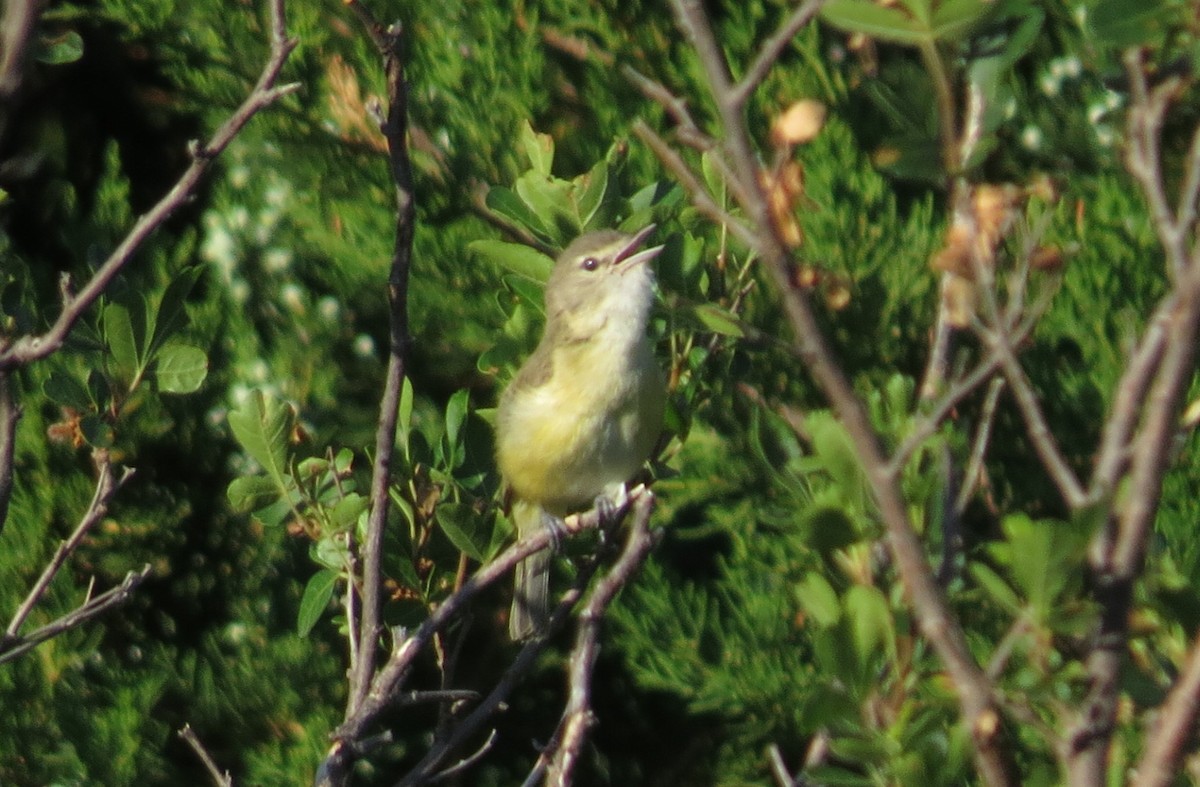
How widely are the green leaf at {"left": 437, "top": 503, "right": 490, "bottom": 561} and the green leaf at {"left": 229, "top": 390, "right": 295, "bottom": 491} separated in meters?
0.23

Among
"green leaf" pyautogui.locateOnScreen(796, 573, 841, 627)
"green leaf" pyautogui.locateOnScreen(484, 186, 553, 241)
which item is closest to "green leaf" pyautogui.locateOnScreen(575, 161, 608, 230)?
"green leaf" pyautogui.locateOnScreen(484, 186, 553, 241)

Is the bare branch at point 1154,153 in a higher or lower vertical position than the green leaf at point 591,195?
higher

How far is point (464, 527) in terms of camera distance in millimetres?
2248

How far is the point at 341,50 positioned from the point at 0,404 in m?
1.78

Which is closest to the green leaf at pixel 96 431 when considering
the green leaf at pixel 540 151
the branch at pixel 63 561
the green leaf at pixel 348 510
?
the branch at pixel 63 561

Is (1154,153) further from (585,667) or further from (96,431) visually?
(96,431)

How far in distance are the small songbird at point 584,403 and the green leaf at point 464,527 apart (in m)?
0.95

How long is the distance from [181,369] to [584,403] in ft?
4.41

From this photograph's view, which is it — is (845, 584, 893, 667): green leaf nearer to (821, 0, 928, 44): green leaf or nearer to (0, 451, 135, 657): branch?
(821, 0, 928, 44): green leaf

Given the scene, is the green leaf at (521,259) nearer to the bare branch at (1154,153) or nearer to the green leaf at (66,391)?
the green leaf at (66,391)

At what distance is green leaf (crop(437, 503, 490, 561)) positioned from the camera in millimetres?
2209

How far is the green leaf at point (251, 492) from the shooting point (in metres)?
2.26

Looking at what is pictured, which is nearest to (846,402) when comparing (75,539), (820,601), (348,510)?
(820,601)

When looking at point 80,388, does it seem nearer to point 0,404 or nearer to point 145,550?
point 0,404
